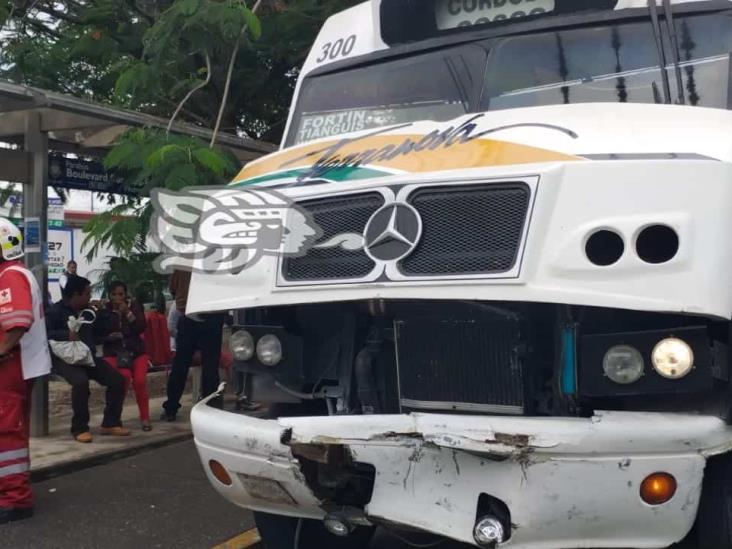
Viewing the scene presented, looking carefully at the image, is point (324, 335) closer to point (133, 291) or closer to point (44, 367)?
point (44, 367)

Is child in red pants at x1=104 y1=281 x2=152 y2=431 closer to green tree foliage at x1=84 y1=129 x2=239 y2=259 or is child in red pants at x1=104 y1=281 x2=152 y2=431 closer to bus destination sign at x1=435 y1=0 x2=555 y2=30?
green tree foliage at x1=84 y1=129 x2=239 y2=259

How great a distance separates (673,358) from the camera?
316 centimetres

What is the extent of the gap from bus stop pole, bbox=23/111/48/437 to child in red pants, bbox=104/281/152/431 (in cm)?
67

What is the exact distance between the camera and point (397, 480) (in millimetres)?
3477

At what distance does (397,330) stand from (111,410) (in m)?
5.32

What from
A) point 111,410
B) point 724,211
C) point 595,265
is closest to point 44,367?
point 111,410

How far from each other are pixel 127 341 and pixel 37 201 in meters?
1.55

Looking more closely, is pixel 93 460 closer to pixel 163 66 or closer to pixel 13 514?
pixel 13 514

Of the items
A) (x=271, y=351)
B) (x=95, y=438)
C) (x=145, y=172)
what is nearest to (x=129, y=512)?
(x=95, y=438)

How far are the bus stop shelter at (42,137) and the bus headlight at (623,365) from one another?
16.6ft

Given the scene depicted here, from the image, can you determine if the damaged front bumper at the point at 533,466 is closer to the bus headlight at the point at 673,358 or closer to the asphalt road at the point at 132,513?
the bus headlight at the point at 673,358

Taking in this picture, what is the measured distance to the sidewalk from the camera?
282 inches

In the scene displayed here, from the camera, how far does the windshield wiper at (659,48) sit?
4098 millimetres

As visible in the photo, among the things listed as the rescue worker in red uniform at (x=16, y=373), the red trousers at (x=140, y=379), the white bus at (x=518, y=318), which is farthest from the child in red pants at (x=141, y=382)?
the white bus at (x=518, y=318)
